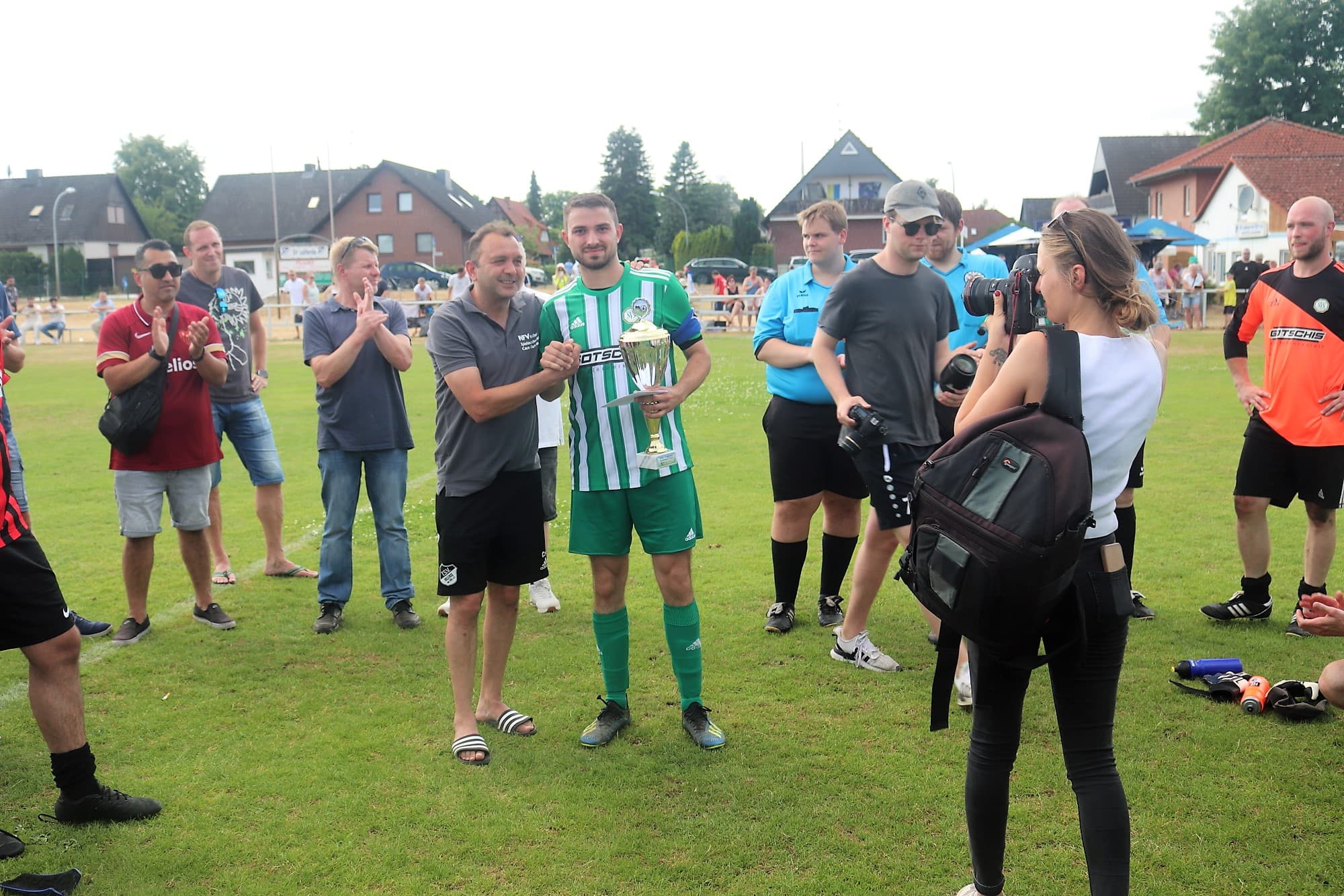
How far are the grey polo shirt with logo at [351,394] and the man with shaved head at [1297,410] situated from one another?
484 centimetres

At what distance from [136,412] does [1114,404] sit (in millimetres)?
4907

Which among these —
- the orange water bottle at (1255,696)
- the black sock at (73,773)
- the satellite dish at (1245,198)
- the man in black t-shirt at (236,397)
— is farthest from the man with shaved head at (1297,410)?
the satellite dish at (1245,198)

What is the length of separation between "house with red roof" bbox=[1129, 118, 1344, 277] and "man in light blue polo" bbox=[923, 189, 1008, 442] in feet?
121

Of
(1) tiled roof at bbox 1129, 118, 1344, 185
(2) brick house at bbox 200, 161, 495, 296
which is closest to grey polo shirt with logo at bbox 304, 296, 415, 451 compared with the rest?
(1) tiled roof at bbox 1129, 118, 1344, 185

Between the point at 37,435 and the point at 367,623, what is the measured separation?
9.84 m

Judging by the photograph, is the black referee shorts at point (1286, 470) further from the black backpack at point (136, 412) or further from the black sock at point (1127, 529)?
the black backpack at point (136, 412)

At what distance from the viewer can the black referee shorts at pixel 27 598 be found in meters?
3.61

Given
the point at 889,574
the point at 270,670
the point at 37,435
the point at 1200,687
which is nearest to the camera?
the point at 1200,687

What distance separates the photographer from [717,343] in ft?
91.0

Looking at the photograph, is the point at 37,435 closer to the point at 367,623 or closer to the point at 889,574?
the point at 367,623

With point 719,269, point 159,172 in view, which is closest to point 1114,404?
point 719,269

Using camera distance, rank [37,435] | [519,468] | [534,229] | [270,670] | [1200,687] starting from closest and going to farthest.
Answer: [519,468] < [1200,687] < [270,670] < [37,435] < [534,229]

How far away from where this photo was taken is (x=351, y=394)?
6090mm

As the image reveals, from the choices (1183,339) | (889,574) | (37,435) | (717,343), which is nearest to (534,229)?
(717,343)
